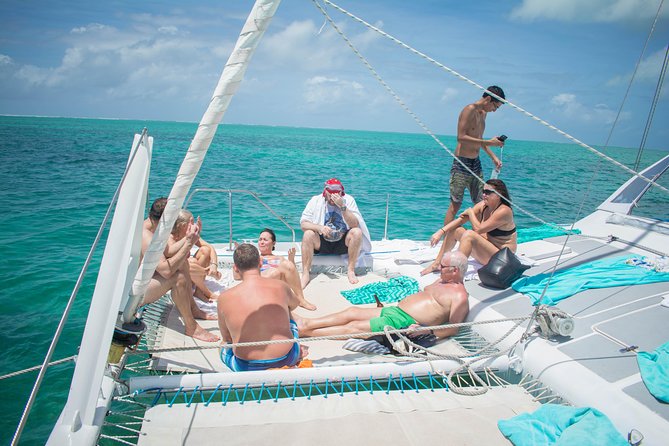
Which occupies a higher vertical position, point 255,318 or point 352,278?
point 255,318

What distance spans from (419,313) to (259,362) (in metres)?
1.61

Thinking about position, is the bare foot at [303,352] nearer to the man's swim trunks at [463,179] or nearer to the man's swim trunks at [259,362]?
the man's swim trunks at [259,362]

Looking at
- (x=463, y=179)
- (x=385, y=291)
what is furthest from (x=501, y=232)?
(x=385, y=291)

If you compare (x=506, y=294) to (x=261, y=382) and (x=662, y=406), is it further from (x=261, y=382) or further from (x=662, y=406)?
(x=261, y=382)

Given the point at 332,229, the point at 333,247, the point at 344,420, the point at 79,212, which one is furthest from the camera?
the point at 79,212

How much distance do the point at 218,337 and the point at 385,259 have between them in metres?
2.93

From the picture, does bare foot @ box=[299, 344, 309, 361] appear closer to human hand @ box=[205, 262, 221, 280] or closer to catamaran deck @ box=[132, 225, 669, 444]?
catamaran deck @ box=[132, 225, 669, 444]

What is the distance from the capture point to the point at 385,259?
20.7ft

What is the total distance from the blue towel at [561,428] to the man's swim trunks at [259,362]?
5.23 ft

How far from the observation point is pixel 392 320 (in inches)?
158

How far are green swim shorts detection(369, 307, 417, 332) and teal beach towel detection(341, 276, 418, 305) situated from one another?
3.55 feet

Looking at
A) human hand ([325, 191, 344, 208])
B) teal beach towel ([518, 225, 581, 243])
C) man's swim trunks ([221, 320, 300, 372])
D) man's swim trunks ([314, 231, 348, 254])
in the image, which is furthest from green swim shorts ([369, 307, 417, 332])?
teal beach towel ([518, 225, 581, 243])

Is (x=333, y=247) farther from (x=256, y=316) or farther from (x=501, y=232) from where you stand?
(x=256, y=316)

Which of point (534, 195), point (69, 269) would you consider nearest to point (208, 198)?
point (69, 269)
